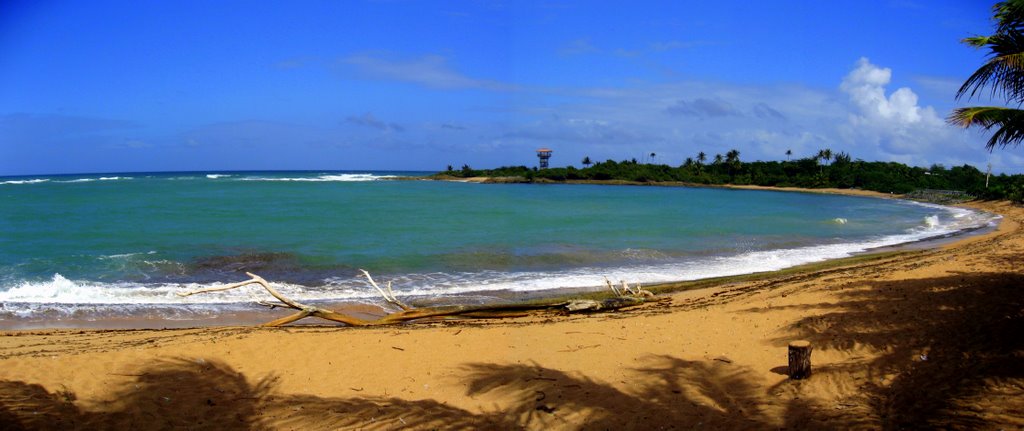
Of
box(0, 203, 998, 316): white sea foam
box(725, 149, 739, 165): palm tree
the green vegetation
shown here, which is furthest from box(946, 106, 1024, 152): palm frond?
box(725, 149, 739, 165): palm tree

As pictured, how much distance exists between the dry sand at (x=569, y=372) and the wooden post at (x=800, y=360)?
77mm

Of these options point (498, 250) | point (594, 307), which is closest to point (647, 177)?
point (498, 250)

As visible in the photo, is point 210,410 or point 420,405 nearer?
point 210,410

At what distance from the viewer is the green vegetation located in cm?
6794

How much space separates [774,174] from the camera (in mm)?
86562

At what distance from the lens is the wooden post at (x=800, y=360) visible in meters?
5.81

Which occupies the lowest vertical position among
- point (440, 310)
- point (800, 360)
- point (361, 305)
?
point (361, 305)

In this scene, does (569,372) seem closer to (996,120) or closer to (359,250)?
(996,120)

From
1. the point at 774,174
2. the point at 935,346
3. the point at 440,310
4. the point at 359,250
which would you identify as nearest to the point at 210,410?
the point at 440,310

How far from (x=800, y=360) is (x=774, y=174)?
88432mm

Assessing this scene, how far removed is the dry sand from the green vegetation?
6092 cm

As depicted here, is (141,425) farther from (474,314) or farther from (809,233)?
(809,233)

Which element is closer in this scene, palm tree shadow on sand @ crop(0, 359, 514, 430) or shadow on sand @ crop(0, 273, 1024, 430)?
shadow on sand @ crop(0, 273, 1024, 430)

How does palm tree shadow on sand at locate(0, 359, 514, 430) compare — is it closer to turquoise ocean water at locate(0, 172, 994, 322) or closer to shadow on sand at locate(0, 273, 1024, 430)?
shadow on sand at locate(0, 273, 1024, 430)
